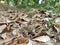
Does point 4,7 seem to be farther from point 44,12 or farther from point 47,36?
point 47,36

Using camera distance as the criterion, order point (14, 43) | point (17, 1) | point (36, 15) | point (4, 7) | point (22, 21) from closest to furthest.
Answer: point (14, 43) → point (22, 21) → point (36, 15) → point (4, 7) → point (17, 1)

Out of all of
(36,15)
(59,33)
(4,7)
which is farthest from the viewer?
(4,7)

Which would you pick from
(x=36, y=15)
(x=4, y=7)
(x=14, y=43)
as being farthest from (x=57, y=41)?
(x=4, y=7)

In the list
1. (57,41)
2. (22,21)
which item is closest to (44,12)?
(22,21)

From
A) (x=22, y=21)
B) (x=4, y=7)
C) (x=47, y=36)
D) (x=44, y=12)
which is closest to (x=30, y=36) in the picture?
(x=47, y=36)

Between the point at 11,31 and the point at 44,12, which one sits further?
the point at 44,12

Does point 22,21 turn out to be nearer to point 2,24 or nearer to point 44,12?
point 2,24

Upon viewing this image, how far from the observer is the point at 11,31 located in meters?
2.87

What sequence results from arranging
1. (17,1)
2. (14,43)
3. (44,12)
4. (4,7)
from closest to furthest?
(14,43) → (44,12) → (4,7) → (17,1)

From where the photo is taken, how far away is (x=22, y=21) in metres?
3.42

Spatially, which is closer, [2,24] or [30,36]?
[30,36]

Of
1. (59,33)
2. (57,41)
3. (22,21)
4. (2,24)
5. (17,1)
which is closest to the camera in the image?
(57,41)

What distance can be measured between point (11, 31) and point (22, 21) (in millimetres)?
587

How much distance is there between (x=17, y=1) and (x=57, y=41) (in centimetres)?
255
